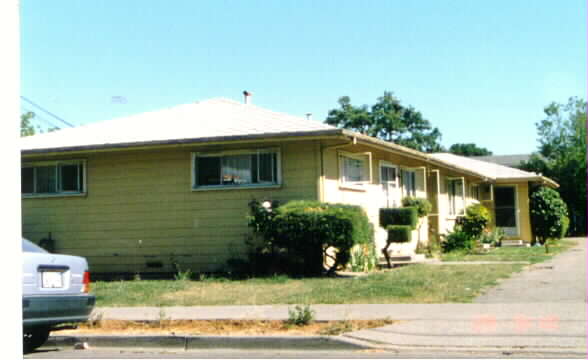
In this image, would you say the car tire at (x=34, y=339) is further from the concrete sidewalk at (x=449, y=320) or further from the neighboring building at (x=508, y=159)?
the neighboring building at (x=508, y=159)

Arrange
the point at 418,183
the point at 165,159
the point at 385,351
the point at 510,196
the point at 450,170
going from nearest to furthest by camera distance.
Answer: the point at 385,351 → the point at 165,159 → the point at 418,183 → the point at 450,170 → the point at 510,196

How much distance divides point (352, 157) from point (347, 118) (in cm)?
4508

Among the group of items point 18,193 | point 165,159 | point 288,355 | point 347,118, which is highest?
point 347,118

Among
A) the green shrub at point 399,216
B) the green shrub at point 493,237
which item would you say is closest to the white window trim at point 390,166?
the green shrub at point 399,216

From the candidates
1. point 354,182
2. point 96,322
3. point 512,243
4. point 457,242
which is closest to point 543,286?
point 354,182

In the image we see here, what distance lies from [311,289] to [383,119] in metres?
51.5

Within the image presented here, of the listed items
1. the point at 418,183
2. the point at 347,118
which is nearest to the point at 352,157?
the point at 418,183

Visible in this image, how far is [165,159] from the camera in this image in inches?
615

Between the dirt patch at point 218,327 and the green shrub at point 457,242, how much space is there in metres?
14.2

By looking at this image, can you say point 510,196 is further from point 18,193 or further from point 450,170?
point 18,193

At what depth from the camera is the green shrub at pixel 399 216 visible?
16875mm

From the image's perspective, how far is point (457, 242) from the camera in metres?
22.1

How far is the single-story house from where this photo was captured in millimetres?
14750

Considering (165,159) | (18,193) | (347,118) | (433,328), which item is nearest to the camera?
(18,193)
